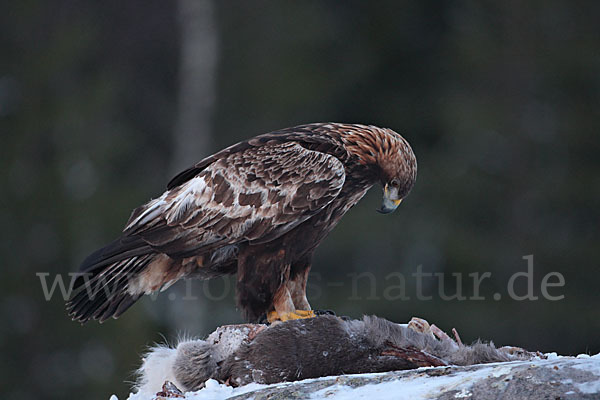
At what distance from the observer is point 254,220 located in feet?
17.7

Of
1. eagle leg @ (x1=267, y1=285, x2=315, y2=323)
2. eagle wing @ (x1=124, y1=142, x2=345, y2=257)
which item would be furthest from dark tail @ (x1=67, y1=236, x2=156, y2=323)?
eagle leg @ (x1=267, y1=285, x2=315, y2=323)

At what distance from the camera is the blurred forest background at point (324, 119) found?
13656 millimetres

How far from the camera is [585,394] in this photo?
331 cm

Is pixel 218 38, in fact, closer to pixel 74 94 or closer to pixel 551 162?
pixel 74 94

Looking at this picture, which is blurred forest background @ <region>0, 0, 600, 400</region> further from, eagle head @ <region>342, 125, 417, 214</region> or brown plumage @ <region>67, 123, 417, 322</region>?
eagle head @ <region>342, 125, 417, 214</region>

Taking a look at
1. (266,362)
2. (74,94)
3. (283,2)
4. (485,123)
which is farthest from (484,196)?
(266,362)

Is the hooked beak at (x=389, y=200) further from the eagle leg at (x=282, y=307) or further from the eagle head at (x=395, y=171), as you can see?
the eagle leg at (x=282, y=307)

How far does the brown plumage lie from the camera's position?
210 inches

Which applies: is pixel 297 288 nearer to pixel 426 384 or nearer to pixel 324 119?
pixel 426 384

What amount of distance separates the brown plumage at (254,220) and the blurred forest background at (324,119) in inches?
272

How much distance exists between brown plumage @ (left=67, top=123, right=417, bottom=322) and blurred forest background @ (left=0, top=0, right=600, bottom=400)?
691 cm

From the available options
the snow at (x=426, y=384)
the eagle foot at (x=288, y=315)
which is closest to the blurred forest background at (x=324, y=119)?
the eagle foot at (x=288, y=315)

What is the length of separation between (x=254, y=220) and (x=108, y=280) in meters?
0.81

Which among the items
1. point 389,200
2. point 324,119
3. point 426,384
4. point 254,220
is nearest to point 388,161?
point 389,200
